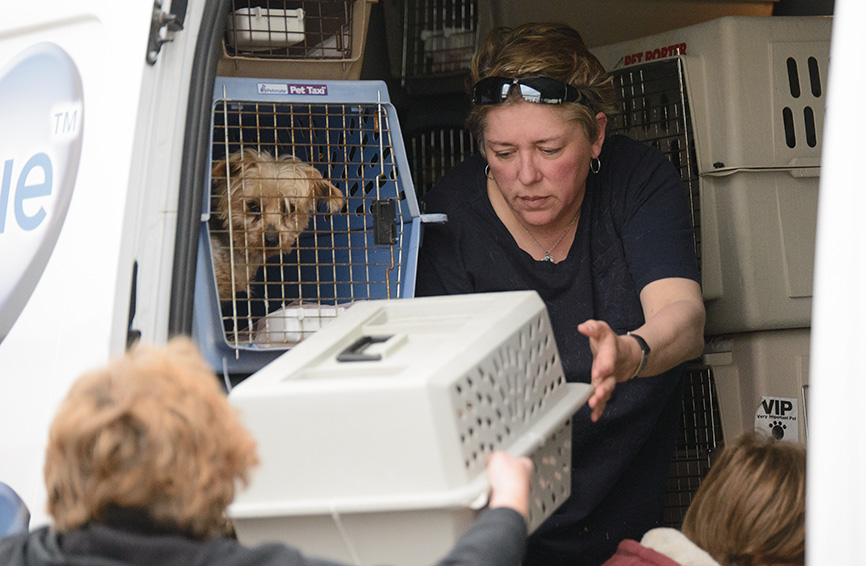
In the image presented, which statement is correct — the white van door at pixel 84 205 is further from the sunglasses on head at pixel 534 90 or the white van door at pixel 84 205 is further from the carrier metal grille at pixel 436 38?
the carrier metal grille at pixel 436 38

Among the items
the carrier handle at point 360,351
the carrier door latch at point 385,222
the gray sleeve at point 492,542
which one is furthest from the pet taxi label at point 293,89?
the gray sleeve at point 492,542

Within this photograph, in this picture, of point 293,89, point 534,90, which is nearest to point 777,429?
point 534,90

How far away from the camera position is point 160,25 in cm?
166

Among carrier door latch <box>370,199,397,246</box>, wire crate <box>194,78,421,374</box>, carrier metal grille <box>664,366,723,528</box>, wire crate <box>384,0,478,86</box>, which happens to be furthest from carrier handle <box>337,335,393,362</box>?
wire crate <box>384,0,478,86</box>

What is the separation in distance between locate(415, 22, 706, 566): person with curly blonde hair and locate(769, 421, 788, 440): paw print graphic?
515 mm

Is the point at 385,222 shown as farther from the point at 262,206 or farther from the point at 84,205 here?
the point at 84,205

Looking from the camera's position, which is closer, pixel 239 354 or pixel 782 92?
pixel 239 354

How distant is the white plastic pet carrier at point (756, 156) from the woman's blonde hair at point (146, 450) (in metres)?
1.89

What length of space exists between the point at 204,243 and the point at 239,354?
0.72ft

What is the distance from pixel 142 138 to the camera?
164 cm

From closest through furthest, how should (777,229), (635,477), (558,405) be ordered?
(558,405)
(635,477)
(777,229)

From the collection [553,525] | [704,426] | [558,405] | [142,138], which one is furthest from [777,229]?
[142,138]

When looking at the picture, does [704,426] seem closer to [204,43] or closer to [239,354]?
[239,354]

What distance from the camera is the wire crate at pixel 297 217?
A: 6.22ft
